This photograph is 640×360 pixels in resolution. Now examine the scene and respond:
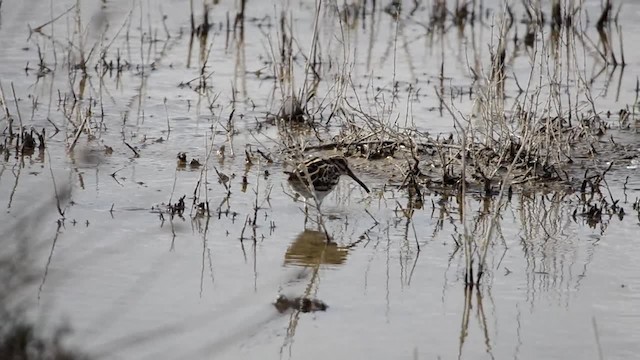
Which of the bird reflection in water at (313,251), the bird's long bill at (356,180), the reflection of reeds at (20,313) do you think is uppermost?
the reflection of reeds at (20,313)

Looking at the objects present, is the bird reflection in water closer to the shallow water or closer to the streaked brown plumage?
the shallow water

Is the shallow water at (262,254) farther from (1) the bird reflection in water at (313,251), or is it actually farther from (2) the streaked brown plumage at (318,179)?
(2) the streaked brown plumage at (318,179)

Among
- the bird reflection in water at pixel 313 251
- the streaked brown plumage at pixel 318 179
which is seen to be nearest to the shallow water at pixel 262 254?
the bird reflection in water at pixel 313 251

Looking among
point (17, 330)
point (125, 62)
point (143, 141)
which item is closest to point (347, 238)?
point (143, 141)

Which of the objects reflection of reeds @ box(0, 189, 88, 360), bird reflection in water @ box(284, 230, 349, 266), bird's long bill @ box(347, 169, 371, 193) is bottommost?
bird reflection in water @ box(284, 230, 349, 266)

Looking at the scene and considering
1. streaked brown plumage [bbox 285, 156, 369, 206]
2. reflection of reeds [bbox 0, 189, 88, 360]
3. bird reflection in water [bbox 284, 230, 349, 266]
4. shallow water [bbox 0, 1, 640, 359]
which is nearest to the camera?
reflection of reeds [bbox 0, 189, 88, 360]

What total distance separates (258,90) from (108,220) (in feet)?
12.7

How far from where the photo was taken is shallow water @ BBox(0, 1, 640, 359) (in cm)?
513

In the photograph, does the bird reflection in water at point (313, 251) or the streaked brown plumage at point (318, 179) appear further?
the streaked brown plumage at point (318, 179)

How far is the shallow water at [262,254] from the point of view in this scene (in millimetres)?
5129

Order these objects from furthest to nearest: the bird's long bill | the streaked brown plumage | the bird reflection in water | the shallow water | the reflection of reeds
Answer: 1. the bird's long bill
2. the streaked brown plumage
3. the bird reflection in water
4. the shallow water
5. the reflection of reeds

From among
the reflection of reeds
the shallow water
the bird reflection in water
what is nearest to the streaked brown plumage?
the shallow water

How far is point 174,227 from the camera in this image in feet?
21.9

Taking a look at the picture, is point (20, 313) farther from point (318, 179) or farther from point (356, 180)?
point (356, 180)
